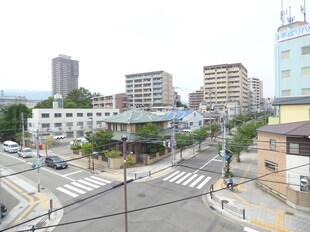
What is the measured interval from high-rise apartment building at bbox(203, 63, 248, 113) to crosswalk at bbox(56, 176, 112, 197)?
83.2m

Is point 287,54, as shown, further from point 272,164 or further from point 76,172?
point 76,172

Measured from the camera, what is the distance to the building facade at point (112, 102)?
3563 inches

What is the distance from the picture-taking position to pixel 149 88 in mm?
108750

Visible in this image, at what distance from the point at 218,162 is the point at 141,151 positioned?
1148cm

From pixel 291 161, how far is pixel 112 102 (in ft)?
260

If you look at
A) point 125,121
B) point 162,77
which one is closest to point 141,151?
point 125,121

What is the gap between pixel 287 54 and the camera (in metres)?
28.2

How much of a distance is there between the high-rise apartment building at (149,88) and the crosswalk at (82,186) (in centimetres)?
7924

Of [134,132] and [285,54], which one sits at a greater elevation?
[285,54]

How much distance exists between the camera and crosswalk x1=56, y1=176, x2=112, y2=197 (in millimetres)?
21319

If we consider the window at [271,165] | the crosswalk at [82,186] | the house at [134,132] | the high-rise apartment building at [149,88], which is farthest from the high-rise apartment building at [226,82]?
the crosswalk at [82,186]

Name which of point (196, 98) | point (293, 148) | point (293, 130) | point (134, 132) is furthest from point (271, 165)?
point (196, 98)

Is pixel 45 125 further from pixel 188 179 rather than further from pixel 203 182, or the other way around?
pixel 203 182

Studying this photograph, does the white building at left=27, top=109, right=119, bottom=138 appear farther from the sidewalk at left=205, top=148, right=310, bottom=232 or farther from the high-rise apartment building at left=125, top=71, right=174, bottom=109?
the high-rise apartment building at left=125, top=71, right=174, bottom=109
